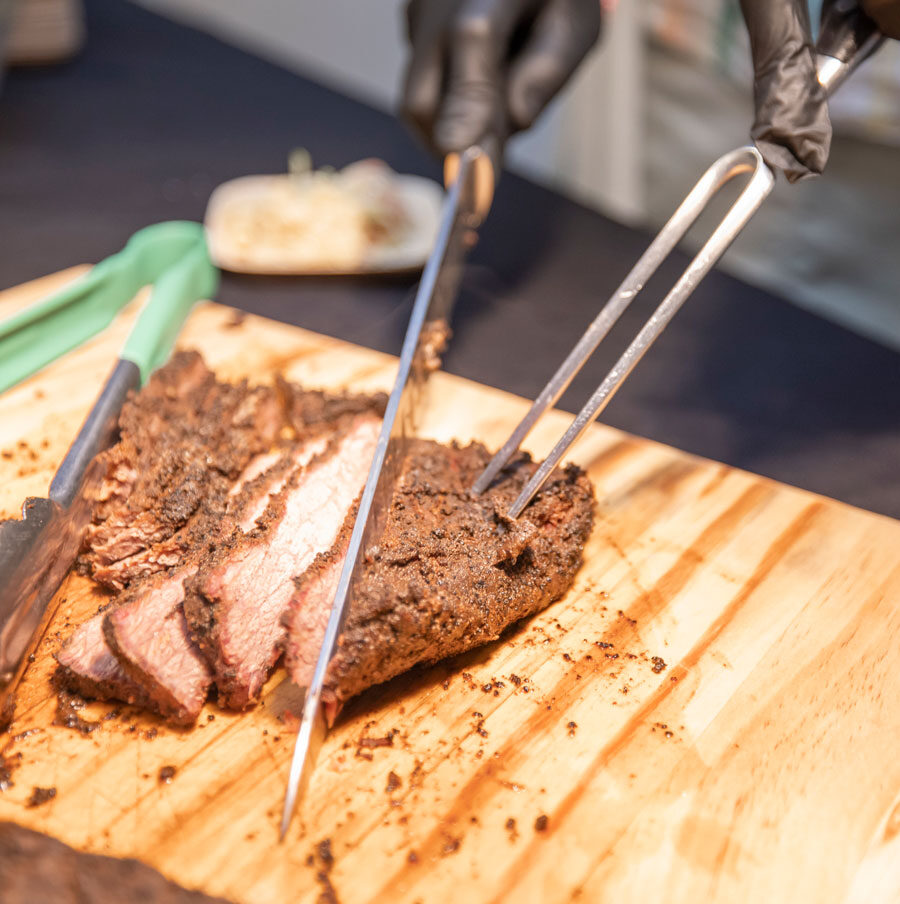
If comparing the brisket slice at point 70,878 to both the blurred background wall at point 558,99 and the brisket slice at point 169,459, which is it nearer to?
the brisket slice at point 169,459

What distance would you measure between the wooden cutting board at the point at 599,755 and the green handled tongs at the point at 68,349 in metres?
0.16

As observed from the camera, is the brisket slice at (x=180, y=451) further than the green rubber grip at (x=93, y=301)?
No

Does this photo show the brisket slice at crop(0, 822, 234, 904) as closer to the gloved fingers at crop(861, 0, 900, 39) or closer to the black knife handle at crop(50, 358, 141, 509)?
the black knife handle at crop(50, 358, 141, 509)

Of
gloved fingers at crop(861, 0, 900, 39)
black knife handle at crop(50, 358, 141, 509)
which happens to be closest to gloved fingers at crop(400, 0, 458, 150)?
black knife handle at crop(50, 358, 141, 509)

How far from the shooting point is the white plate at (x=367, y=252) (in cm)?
398

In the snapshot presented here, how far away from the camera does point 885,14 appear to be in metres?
2.32

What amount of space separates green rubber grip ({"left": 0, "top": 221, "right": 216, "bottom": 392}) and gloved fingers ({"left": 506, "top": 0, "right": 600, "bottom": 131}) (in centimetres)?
139

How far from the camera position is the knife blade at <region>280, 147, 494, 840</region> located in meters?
1.88

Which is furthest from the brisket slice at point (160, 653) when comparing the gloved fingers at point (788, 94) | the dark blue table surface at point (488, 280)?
the dark blue table surface at point (488, 280)

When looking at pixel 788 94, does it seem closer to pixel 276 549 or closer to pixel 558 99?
pixel 276 549

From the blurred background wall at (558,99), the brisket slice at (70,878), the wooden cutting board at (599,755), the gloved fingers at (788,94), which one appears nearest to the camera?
the brisket slice at (70,878)

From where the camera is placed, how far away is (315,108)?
615 centimetres

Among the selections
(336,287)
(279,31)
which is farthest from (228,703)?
(279,31)

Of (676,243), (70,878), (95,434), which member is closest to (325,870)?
(70,878)
